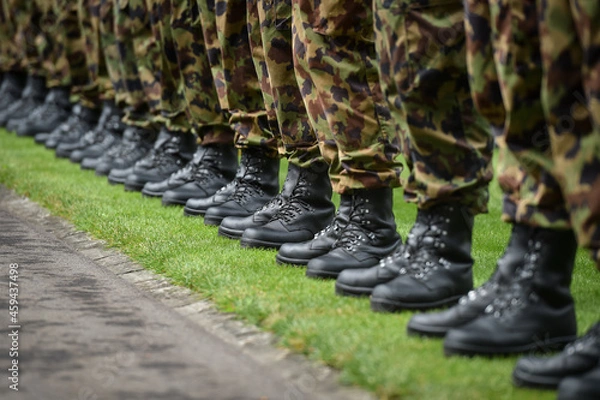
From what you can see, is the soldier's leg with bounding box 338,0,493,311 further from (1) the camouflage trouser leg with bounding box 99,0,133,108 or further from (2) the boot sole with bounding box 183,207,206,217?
(1) the camouflage trouser leg with bounding box 99,0,133,108

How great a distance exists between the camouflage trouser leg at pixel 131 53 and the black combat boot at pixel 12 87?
4.46 meters

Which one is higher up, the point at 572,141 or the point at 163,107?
the point at 572,141

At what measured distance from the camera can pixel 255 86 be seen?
4.56m

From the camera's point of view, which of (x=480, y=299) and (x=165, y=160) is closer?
(x=480, y=299)

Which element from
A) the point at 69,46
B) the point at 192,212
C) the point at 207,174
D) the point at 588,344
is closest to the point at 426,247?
the point at 588,344

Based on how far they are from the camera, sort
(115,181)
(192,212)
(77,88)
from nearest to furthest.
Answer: (192,212) → (115,181) → (77,88)

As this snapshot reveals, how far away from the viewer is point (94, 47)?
23.4 ft

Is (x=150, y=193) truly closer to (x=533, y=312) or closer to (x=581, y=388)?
(x=533, y=312)

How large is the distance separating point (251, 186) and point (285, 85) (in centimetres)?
71

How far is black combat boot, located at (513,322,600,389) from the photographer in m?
2.28

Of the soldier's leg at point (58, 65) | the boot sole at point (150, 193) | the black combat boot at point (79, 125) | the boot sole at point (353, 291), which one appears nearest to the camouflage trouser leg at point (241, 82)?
the boot sole at point (150, 193)

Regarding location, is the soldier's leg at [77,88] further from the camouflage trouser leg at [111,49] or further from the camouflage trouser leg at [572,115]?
the camouflage trouser leg at [572,115]

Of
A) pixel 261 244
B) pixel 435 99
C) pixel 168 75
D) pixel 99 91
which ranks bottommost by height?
pixel 261 244

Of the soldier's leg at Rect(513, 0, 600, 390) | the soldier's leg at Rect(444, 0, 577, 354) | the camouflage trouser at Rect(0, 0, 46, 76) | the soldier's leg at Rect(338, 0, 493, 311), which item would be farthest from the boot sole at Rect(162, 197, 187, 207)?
the camouflage trouser at Rect(0, 0, 46, 76)
